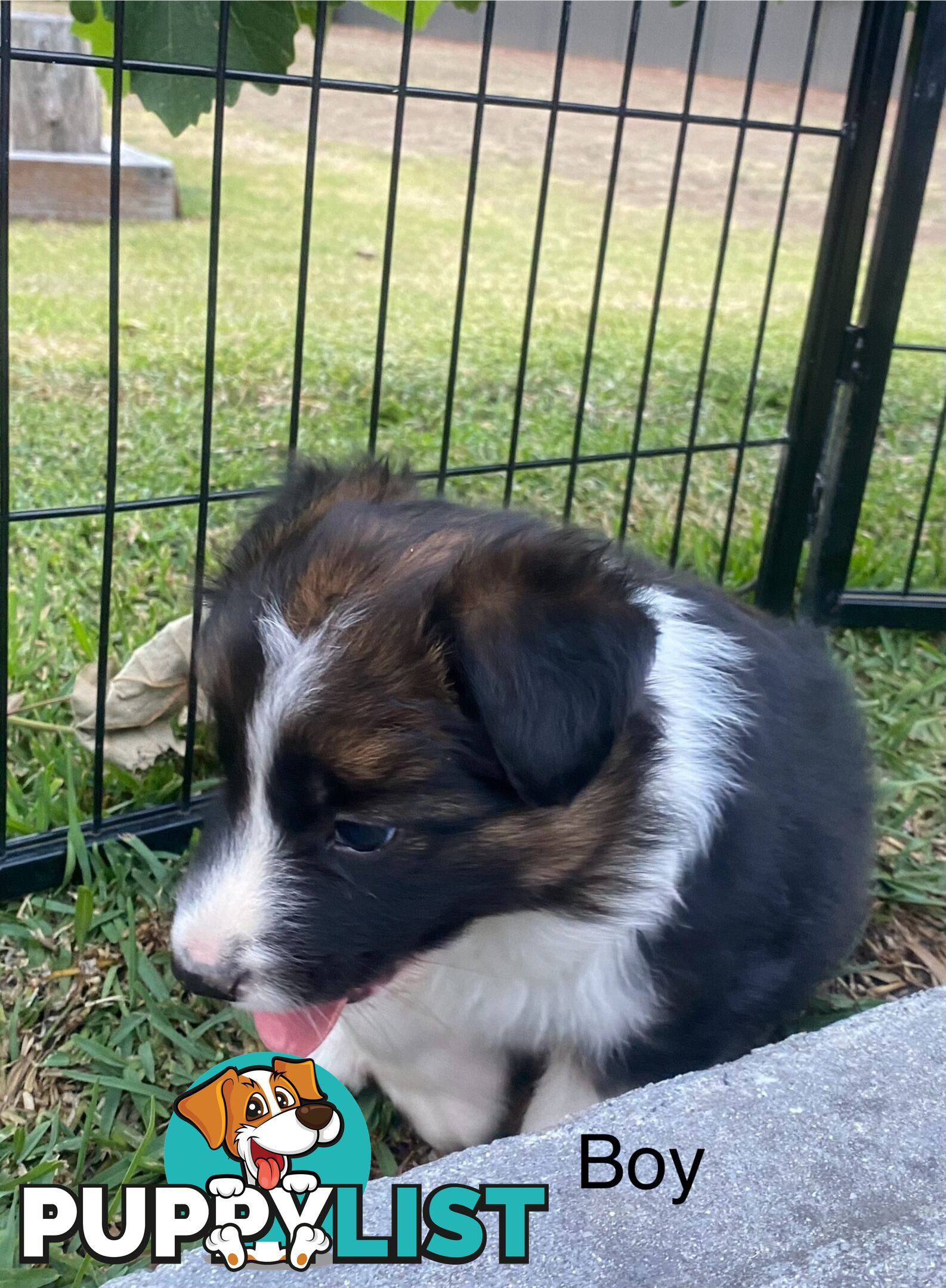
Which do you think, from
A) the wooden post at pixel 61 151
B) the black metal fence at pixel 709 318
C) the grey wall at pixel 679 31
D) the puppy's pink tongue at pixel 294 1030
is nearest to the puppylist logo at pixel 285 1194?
the puppy's pink tongue at pixel 294 1030

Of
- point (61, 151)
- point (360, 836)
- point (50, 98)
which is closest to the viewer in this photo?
point (360, 836)

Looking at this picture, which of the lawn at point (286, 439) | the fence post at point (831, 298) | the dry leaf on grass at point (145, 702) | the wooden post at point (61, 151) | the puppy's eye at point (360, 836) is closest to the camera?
the puppy's eye at point (360, 836)

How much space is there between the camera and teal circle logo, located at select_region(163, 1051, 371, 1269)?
145cm

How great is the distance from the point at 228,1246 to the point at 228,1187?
68mm

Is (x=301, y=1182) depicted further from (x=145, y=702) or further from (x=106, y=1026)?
(x=145, y=702)

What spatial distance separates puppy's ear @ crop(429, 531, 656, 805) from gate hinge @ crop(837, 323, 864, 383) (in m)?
2.25

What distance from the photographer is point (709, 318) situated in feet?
11.3

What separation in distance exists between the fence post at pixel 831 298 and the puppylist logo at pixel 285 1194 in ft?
9.11

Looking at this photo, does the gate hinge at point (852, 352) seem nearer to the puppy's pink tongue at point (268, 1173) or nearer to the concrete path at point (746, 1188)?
the concrete path at point (746, 1188)

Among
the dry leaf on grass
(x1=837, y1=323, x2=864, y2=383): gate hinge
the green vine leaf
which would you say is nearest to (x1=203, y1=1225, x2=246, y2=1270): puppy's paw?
the dry leaf on grass

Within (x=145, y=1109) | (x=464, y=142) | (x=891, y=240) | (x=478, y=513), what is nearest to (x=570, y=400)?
(x=891, y=240)

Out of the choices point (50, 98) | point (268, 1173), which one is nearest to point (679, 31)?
point (50, 98)

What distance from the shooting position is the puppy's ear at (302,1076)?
1590 mm

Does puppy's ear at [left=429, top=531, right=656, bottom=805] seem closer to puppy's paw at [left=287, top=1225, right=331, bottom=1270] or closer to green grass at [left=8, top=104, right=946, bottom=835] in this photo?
puppy's paw at [left=287, top=1225, right=331, bottom=1270]
